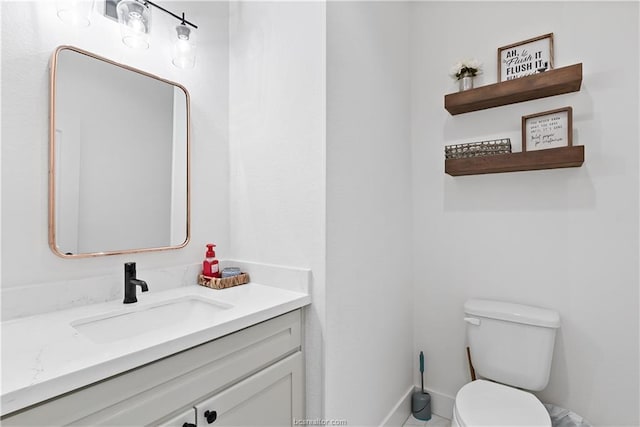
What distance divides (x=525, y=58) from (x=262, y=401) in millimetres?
1940

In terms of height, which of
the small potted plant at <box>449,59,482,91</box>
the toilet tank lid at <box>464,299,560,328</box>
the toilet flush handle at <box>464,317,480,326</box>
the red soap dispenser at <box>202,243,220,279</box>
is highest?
the small potted plant at <box>449,59,482,91</box>

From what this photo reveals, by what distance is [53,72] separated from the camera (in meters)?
1.10

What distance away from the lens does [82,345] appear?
826 mm

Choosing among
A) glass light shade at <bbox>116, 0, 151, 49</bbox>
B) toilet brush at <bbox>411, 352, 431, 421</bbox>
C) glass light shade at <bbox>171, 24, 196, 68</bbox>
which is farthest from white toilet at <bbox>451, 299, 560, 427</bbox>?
glass light shade at <bbox>116, 0, 151, 49</bbox>

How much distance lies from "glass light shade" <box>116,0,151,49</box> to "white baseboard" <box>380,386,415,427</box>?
6.58ft

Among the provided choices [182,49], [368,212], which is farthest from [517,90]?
[182,49]

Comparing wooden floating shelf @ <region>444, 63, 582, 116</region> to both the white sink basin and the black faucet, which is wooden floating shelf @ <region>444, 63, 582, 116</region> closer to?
the white sink basin

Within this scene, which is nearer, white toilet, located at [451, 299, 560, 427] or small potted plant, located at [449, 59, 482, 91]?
white toilet, located at [451, 299, 560, 427]

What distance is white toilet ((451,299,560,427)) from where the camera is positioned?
1.29 metres

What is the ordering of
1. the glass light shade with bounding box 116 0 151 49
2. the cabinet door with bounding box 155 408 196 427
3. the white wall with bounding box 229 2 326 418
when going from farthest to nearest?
the white wall with bounding box 229 2 326 418 < the glass light shade with bounding box 116 0 151 49 < the cabinet door with bounding box 155 408 196 427

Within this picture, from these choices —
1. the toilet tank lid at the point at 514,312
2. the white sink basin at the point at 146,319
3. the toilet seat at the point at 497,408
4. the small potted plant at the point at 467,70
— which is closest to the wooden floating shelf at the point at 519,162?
the small potted plant at the point at 467,70

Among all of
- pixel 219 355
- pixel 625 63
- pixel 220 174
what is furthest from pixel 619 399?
pixel 220 174

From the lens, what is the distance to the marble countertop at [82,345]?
658 mm

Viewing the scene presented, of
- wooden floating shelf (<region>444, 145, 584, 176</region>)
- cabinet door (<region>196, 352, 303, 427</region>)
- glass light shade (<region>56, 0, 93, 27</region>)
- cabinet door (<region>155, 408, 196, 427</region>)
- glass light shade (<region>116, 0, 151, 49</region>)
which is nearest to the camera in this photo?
cabinet door (<region>155, 408, 196, 427</region>)
